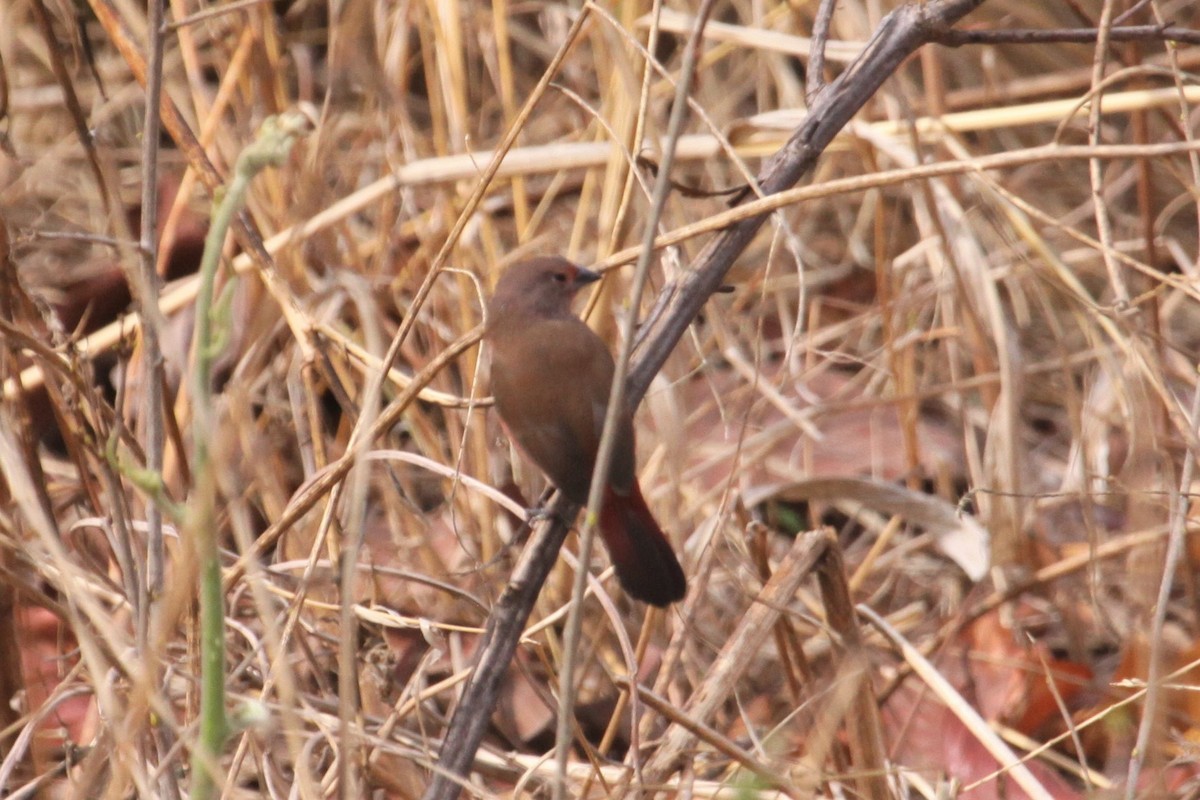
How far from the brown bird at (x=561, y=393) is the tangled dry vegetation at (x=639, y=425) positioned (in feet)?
0.49

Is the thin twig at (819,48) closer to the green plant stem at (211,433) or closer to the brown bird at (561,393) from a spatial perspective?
the brown bird at (561,393)

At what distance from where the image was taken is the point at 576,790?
2.75m

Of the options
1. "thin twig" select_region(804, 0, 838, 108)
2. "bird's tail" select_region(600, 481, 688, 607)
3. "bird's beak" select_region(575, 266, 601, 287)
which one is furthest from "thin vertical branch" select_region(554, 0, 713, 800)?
"bird's beak" select_region(575, 266, 601, 287)

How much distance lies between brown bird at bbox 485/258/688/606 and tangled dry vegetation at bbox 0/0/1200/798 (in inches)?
5.9

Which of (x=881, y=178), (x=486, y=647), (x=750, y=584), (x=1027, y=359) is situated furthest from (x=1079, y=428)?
(x=486, y=647)

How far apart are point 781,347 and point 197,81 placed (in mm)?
1980

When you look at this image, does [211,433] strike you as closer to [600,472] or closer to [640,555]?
[600,472]

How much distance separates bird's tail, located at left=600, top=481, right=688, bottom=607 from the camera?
263 centimetres

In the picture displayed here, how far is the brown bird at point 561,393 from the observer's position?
2732mm

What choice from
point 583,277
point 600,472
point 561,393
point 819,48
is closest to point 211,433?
point 600,472

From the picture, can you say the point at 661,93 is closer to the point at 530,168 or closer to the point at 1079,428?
the point at 530,168

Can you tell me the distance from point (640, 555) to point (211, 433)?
1452 millimetres

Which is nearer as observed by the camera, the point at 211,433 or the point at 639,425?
the point at 211,433

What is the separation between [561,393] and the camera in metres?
2.91
